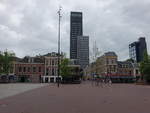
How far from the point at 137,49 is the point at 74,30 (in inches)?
2095

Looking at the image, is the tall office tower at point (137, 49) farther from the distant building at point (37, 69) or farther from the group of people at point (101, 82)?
the distant building at point (37, 69)

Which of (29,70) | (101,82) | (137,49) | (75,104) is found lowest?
(101,82)

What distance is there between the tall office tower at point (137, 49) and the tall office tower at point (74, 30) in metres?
43.2

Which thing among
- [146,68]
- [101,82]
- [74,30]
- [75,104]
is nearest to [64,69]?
[101,82]

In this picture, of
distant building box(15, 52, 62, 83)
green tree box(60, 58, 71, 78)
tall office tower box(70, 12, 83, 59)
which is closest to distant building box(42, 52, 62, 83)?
distant building box(15, 52, 62, 83)

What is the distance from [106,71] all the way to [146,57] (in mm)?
32757

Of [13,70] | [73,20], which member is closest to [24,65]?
[13,70]

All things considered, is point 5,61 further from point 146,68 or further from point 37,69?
point 146,68

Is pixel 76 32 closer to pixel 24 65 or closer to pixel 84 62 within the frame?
pixel 84 62

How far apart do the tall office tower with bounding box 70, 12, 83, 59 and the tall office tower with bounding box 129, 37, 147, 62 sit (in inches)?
1700

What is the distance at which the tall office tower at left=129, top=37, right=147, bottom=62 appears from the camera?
126875 mm

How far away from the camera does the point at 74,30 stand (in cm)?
15075

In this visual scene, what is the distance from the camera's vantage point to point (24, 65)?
78062mm

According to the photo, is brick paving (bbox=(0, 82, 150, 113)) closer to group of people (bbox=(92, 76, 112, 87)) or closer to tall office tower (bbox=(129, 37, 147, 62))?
group of people (bbox=(92, 76, 112, 87))
